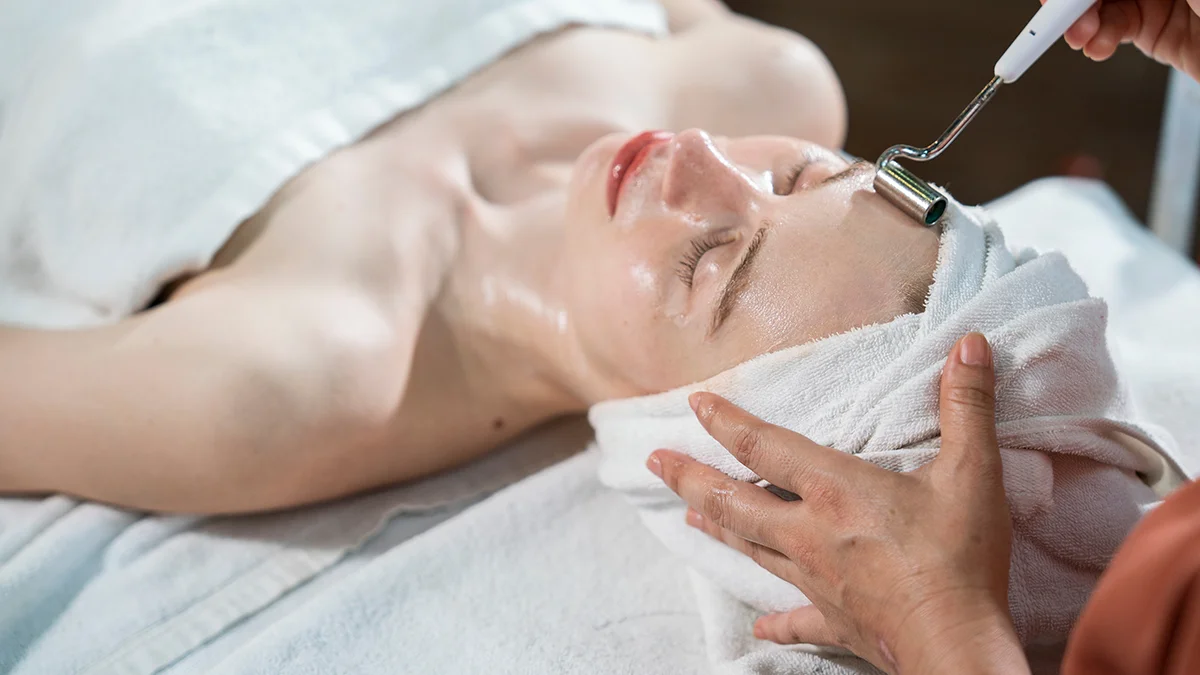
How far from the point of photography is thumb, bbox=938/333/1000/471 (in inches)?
30.4

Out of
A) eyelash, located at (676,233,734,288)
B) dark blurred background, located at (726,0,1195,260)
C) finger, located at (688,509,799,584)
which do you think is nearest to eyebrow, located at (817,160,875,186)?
eyelash, located at (676,233,734,288)

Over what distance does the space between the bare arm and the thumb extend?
0.62 meters

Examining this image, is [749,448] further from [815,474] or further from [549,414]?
[549,414]

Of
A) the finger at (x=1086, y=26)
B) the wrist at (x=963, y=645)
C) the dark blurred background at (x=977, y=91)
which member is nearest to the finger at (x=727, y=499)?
the wrist at (x=963, y=645)

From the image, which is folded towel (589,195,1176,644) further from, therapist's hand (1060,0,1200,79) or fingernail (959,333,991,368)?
therapist's hand (1060,0,1200,79)

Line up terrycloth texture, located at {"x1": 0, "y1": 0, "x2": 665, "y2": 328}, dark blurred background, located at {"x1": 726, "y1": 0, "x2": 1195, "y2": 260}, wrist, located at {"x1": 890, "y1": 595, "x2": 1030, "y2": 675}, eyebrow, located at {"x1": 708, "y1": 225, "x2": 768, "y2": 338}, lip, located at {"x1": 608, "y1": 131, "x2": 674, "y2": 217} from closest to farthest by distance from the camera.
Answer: wrist, located at {"x1": 890, "y1": 595, "x2": 1030, "y2": 675}, eyebrow, located at {"x1": 708, "y1": 225, "x2": 768, "y2": 338}, lip, located at {"x1": 608, "y1": 131, "x2": 674, "y2": 217}, terrycloth texture, located at {"x1": 0, "y1": 0, "x2": 665, "y2": 328}, dark blurred background, located at {"x1": 726, "y1": 0, "x2": 1195, "y2": 260}

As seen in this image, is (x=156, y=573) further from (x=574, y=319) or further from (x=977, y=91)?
(x=977, y=91)

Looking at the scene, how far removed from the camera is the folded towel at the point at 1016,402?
841 mm

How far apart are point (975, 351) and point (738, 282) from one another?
23cm

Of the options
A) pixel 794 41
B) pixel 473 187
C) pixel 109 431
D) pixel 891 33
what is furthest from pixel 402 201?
pixel 891 33

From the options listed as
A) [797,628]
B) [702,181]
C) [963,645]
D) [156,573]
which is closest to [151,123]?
[156,573]

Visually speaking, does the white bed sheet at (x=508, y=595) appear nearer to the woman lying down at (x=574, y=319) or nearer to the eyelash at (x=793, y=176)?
the woman lying down at (x=574, y=319)

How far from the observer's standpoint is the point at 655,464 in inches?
38.1

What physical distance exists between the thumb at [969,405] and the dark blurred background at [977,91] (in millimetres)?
1527
